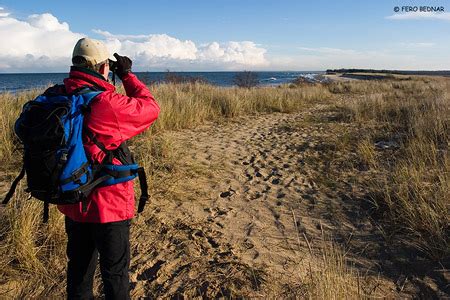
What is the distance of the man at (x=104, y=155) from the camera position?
1.73m

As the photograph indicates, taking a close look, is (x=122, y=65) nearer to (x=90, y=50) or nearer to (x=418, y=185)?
(x=90, y=50)

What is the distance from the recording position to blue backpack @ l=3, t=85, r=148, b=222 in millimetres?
1582

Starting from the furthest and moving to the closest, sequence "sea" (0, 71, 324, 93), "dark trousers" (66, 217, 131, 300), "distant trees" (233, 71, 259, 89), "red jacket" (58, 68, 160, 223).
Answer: "distant trees" (233, 71, 259, 89)
"sea" (0, 71, 324, 93)
"dark trousers" (66, 217, 131, 300)
"red jacket" (58, 68, 160, 223)

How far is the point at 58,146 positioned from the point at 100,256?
2.43ft

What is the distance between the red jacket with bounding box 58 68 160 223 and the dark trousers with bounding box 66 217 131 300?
3.4 inches

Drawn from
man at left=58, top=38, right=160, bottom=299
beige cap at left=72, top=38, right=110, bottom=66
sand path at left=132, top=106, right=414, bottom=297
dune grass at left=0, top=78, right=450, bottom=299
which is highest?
beige cap at left=72, top=38, right=110, bottom=66

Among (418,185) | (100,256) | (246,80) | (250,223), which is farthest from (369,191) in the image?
(246,80)

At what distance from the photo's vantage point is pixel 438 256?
299 centimetres

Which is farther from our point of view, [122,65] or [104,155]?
[122,65]

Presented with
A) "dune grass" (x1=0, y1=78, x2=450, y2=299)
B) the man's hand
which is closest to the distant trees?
"dune grass" (x1=0, y1=78, x2=450, y2=299)

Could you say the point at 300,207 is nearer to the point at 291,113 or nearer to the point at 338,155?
the point at 338,155

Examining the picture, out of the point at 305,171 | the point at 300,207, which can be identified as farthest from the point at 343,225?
the point at 305,171

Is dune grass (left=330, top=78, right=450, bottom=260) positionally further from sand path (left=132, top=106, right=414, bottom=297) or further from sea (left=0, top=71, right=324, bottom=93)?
sea (left=0, top=71, right=324, bottom=93)

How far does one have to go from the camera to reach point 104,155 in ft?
5.97
